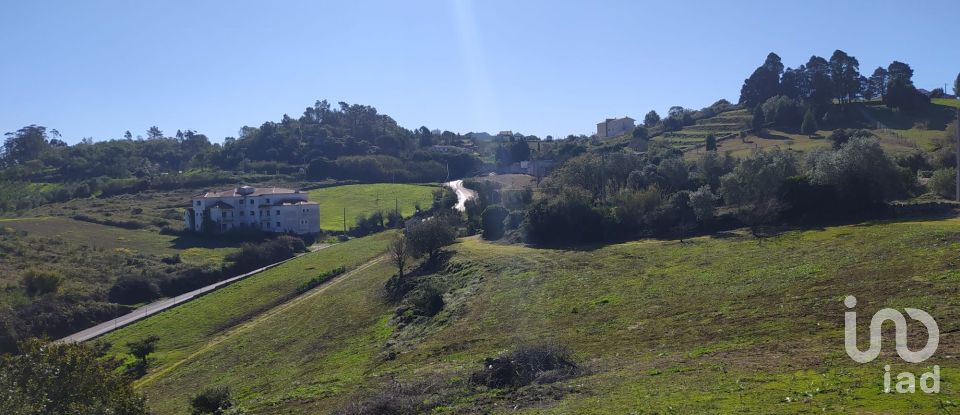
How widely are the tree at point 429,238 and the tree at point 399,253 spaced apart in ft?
2.18

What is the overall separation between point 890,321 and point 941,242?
12528 mm

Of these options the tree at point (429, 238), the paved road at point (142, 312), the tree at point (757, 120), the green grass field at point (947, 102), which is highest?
the green grass field at point (947, 102)

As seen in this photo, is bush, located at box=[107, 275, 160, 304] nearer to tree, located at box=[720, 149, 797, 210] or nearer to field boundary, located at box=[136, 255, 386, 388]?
field boundary, located at box=[136, 255, 386, 388]

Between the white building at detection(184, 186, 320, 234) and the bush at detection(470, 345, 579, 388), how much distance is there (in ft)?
222

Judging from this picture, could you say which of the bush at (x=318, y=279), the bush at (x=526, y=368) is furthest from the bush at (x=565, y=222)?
the bush at (x=526, y=368)

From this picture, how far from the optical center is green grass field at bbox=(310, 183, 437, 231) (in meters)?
92.1

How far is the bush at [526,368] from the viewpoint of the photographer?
19.9 metres

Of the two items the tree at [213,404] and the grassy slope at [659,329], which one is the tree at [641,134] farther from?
the tree at [213,404]

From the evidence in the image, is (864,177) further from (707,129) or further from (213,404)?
(707,129)

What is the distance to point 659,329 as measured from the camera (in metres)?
24.5

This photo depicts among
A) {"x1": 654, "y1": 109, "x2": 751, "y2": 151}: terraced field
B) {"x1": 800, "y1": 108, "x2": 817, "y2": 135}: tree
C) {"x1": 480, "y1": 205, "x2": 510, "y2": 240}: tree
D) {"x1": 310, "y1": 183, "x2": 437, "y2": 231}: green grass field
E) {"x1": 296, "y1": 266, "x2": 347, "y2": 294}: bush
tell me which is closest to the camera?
{"x1": 296, "y1": 266, "x2": 347, "y2": 294}: bush

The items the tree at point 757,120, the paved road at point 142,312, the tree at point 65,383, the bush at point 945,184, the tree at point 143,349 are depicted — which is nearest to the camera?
the tree at point 65,383

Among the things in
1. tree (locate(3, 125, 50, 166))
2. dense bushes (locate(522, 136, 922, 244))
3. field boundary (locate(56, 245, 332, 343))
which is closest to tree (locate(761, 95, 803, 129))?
dense bushes (locate(522, 136, 922, 244))

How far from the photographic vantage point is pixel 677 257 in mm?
39406
